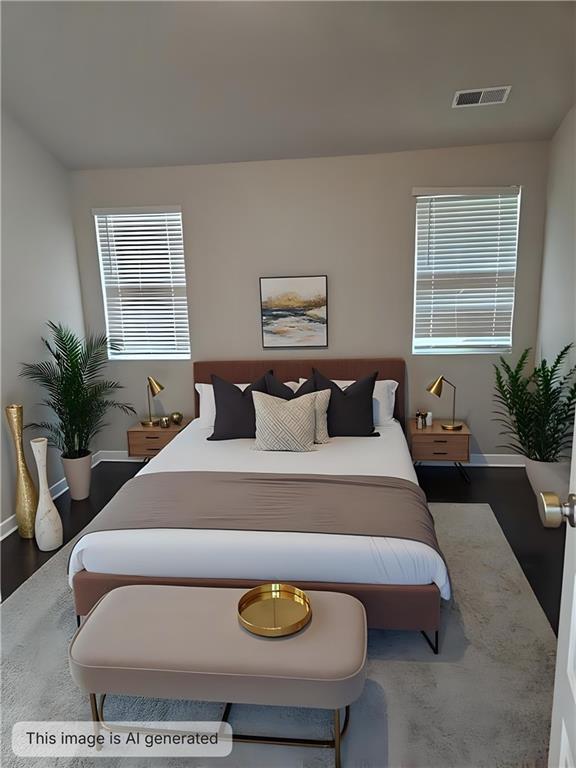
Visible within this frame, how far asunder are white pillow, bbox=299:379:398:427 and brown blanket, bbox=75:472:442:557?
1.23 metres

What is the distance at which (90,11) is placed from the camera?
9.28ft

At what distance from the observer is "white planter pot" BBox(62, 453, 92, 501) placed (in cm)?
411

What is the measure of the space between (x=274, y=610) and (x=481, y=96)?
135 inches

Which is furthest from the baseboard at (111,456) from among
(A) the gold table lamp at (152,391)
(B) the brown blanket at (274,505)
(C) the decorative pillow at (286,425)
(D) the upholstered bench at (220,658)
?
(D) the upholstered bench at (220,658)

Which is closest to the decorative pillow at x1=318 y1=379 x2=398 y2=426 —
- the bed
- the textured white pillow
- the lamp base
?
the textured white pillow

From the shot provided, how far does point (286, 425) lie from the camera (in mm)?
3539

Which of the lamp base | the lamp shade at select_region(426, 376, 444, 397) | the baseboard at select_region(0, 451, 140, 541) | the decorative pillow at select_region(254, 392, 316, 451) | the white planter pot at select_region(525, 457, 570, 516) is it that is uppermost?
the lamp shade at select_region(426, 376, 444, 397)

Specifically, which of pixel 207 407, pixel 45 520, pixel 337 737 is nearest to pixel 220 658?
pixel 337 737

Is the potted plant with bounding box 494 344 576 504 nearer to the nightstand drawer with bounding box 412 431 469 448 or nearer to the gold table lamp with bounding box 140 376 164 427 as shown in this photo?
the nightstand drawer with bounding box 412 431 469 448

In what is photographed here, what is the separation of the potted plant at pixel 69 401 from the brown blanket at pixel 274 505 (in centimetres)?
134

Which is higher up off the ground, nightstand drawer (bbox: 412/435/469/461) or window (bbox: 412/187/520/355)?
window (bbox: 412/187/520/355)

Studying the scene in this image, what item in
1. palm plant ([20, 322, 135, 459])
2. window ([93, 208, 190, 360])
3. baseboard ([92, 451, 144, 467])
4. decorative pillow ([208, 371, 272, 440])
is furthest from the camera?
baseboard ([92, 451, 144, 467])

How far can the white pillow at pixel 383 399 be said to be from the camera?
4.09 m

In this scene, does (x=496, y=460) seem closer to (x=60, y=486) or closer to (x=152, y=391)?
(x=152, y=391)
